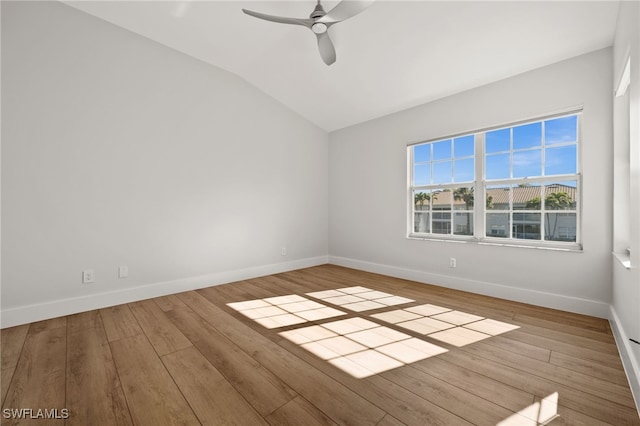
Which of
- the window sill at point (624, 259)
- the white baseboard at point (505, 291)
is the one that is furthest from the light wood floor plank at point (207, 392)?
the white baseboard at point (505, 291)

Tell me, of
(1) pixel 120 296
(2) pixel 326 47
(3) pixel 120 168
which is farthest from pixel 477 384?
(3) pixel 120 168

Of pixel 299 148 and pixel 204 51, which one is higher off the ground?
pixel 204 51

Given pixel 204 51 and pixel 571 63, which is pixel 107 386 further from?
pixel 571 63

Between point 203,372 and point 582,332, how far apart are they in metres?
2.99

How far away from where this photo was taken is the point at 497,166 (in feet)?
10.7

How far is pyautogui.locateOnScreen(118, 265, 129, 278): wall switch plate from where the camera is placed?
304cm

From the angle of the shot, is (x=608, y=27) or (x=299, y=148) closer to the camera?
(x=608, y=27)

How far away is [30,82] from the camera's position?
2580 mm

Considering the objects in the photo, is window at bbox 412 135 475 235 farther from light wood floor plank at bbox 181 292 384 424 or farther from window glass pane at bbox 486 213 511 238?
light wood floor plank at bbox 181 292 384 424

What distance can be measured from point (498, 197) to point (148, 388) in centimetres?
381

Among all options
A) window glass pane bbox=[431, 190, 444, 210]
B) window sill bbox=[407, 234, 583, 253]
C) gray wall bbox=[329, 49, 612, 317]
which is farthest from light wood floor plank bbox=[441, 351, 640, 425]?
window glass pane bbox=[431, 190, 444, 210]

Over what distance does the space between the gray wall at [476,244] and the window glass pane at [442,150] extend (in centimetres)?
17

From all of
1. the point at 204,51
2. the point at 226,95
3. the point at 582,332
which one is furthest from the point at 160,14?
the point at 582,332

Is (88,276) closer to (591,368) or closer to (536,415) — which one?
(536,415)
